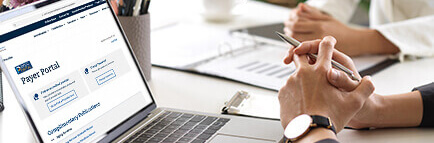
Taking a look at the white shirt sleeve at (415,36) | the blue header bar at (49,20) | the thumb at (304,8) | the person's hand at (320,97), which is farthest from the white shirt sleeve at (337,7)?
the blue header bar at (49,20)

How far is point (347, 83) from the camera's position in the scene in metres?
0.73

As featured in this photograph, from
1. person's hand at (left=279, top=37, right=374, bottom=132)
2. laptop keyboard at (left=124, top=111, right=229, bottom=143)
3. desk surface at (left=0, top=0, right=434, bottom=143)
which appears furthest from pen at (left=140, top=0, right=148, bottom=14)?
person's hand at (left=279, top=37, right=374, bottom=132)

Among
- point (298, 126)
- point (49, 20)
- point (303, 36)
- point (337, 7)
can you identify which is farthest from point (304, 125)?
point (337, 7)

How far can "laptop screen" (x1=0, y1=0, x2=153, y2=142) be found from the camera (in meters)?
0.61

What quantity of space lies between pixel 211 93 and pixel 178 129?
24cm

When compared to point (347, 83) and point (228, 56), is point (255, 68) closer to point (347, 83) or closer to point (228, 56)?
point (228, 56)

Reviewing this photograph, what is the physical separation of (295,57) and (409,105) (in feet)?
0.71

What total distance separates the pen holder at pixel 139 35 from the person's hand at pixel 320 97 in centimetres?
38

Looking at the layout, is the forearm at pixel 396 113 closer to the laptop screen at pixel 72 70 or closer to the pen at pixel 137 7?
the laptop screen at pixel 72 70

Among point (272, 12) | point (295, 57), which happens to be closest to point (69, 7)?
point (295, 57)

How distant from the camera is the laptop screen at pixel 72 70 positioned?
23.9 inches

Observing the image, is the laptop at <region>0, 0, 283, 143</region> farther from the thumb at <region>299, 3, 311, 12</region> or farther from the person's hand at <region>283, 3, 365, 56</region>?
the thumb at <region>299, 3, 311, 12</region>

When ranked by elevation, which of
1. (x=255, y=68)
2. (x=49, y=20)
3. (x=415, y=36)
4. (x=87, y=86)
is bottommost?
(x=415, y=36)

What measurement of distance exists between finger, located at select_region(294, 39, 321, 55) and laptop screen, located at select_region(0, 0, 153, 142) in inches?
10.5
